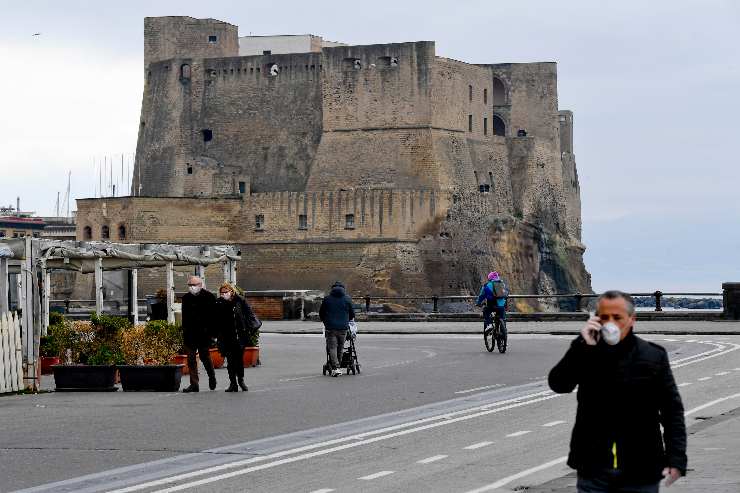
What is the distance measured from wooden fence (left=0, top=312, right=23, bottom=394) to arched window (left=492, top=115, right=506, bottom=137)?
73214mm

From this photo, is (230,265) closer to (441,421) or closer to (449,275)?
(441,421)

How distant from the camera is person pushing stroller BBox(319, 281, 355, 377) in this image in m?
20.8

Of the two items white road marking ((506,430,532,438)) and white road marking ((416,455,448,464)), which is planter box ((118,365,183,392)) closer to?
white road marking ((506,430,532,438))

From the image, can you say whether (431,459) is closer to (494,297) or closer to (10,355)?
(10,355)

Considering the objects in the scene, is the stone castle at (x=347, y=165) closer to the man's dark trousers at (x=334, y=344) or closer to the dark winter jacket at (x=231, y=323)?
the man's dark trousers at (x=334, y=344)

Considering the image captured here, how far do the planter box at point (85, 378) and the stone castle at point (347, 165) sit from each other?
5952 centimetres

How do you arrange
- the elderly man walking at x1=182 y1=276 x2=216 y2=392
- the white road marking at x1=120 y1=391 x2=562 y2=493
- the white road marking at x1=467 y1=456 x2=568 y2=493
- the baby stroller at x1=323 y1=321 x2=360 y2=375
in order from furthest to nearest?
the baby stroller at x1=323 y1=321 x2=360 y2=375 < the elderly man walking at x1=182 y1=276 x2=216 y2=392 < the white road marking at x1=120 y1=391 x2=562 y2=493 < the white road marking at x1=467 y1=456 x2=568 y2=493

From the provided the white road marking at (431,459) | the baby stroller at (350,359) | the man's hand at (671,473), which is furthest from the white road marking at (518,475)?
the baby stroller at (350,359)

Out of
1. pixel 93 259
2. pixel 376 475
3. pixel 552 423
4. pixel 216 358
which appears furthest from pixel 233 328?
pixel 376 475

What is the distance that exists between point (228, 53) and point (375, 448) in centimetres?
7866

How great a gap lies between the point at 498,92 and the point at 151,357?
72.2m

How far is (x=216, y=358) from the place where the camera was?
23625mm

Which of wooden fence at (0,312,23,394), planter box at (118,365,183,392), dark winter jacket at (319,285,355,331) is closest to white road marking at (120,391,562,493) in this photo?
dark winter jacket at (319,285,355,331)

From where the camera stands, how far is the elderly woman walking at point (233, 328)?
1853 cm
